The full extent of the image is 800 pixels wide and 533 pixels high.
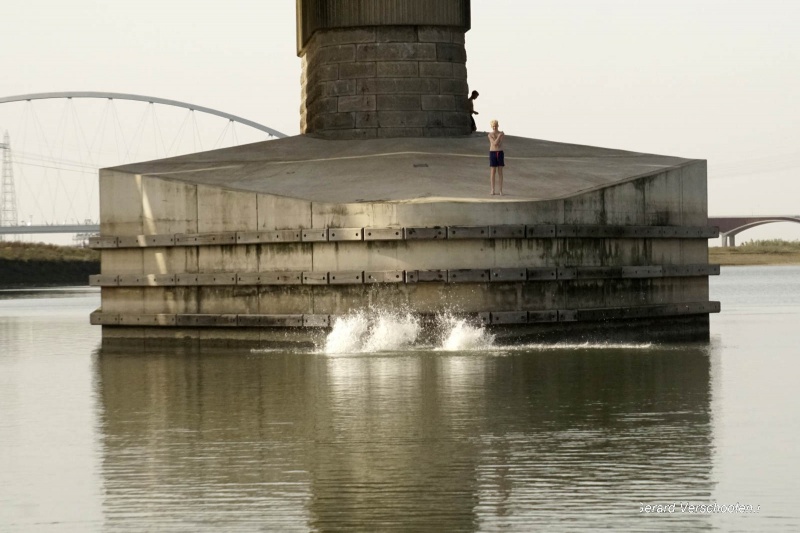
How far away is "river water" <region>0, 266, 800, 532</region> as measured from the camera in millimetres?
10953

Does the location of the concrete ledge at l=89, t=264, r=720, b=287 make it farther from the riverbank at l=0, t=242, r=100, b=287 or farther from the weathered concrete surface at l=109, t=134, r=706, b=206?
the riverbank at l=0, t=242, r=100, b=287

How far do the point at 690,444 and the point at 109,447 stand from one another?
5.53 metres

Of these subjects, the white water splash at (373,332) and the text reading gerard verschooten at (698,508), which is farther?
the white water splash at (373,332)

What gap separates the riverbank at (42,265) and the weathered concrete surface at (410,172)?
66.6m

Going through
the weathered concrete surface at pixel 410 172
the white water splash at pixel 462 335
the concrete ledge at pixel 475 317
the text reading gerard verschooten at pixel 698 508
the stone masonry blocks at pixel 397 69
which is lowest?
the text reading gerard verschooten at pixel 698 508

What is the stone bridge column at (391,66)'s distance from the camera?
35.2 metres

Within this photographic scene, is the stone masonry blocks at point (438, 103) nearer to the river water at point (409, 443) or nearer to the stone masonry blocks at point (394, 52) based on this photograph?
the stone masonry blocks at point (394, 52)

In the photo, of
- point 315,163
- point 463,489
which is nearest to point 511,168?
point 315,163

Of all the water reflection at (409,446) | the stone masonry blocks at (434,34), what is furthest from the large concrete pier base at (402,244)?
the water reflection at (409,446)

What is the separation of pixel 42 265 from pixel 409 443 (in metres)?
94.6

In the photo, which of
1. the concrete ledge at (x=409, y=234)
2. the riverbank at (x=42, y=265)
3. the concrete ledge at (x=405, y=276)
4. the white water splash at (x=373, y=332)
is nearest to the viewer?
the white water splash at (x=373, y=332)

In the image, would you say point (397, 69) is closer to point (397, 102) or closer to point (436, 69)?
point (397, 102)

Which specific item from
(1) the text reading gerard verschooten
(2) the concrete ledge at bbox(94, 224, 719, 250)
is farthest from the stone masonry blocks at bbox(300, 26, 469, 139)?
(1) the text reading gerard verschooten

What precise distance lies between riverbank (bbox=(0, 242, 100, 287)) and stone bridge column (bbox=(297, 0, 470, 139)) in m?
65.2
